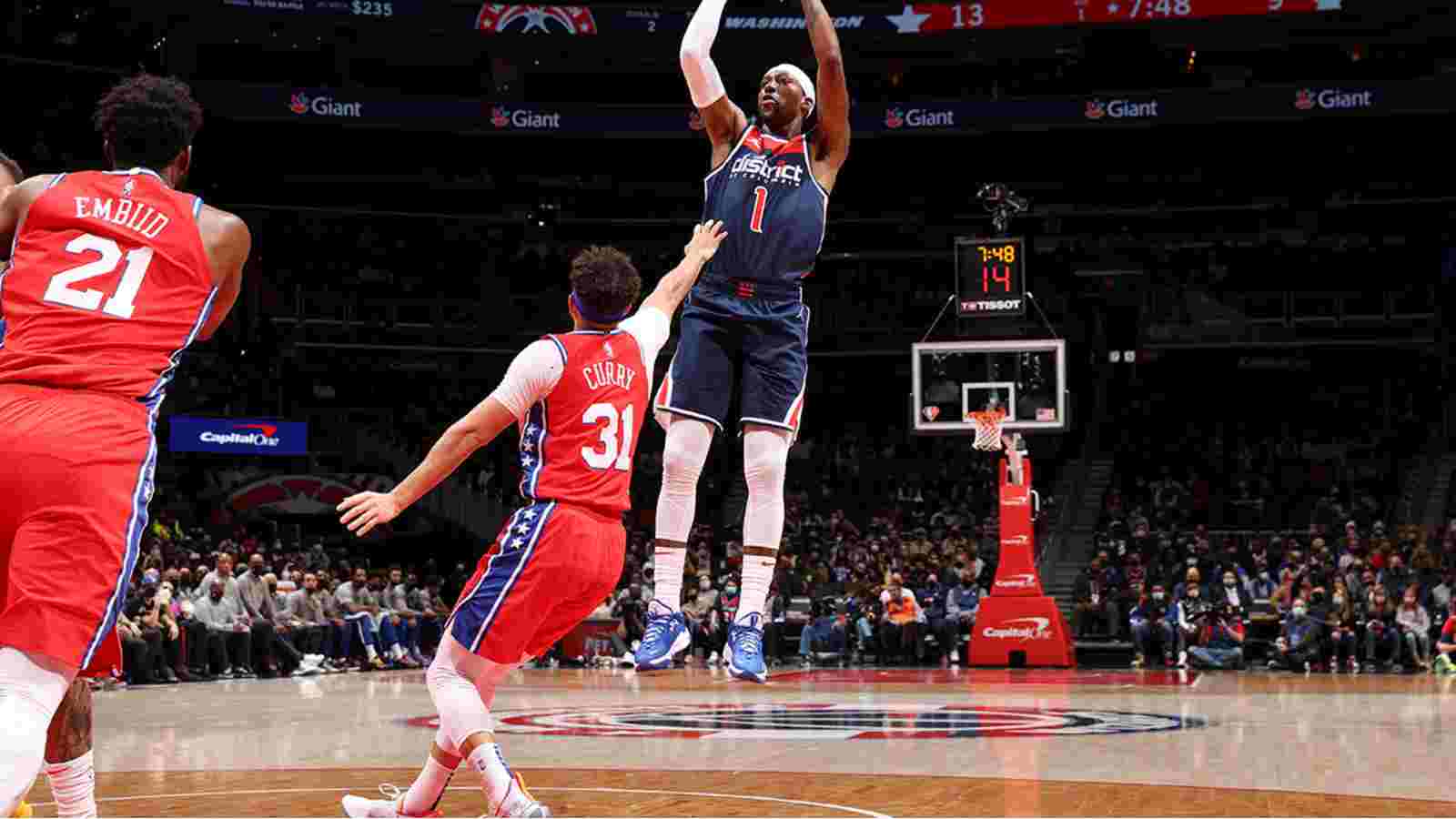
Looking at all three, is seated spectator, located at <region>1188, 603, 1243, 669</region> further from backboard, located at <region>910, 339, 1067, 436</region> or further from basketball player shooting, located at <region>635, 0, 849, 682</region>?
basketball player shooting, located at <region>635, 0, 849, 682</region>

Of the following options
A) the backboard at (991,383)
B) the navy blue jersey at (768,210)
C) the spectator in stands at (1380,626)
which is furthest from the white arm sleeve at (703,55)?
the spectator in stands at (1380,626)

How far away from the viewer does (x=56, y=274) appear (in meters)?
Result: 4.23

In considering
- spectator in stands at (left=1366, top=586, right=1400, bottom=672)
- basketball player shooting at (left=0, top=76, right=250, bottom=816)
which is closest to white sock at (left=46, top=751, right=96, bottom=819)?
basketball player shooting at (left=0, top=76, right=250, bottom=816)

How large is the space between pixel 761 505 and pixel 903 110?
89.9ft

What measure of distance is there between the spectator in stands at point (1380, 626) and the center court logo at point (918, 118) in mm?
14729

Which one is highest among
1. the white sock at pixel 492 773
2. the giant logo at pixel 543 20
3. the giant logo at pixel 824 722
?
the giant logo at pixel 543 20

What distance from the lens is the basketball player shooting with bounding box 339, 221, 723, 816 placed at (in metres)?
6.14

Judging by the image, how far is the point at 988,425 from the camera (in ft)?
65.3

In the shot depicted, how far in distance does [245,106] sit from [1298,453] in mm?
22161

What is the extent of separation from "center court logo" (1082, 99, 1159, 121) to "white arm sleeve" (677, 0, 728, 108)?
27.3m

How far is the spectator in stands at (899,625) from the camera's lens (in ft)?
77.2

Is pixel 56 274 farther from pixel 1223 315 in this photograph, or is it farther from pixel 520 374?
pixel 1223 315

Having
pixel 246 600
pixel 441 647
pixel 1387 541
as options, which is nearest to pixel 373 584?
pixel 246 600

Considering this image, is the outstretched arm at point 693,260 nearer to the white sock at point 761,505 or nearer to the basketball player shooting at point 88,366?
the white sock at point 761,505
